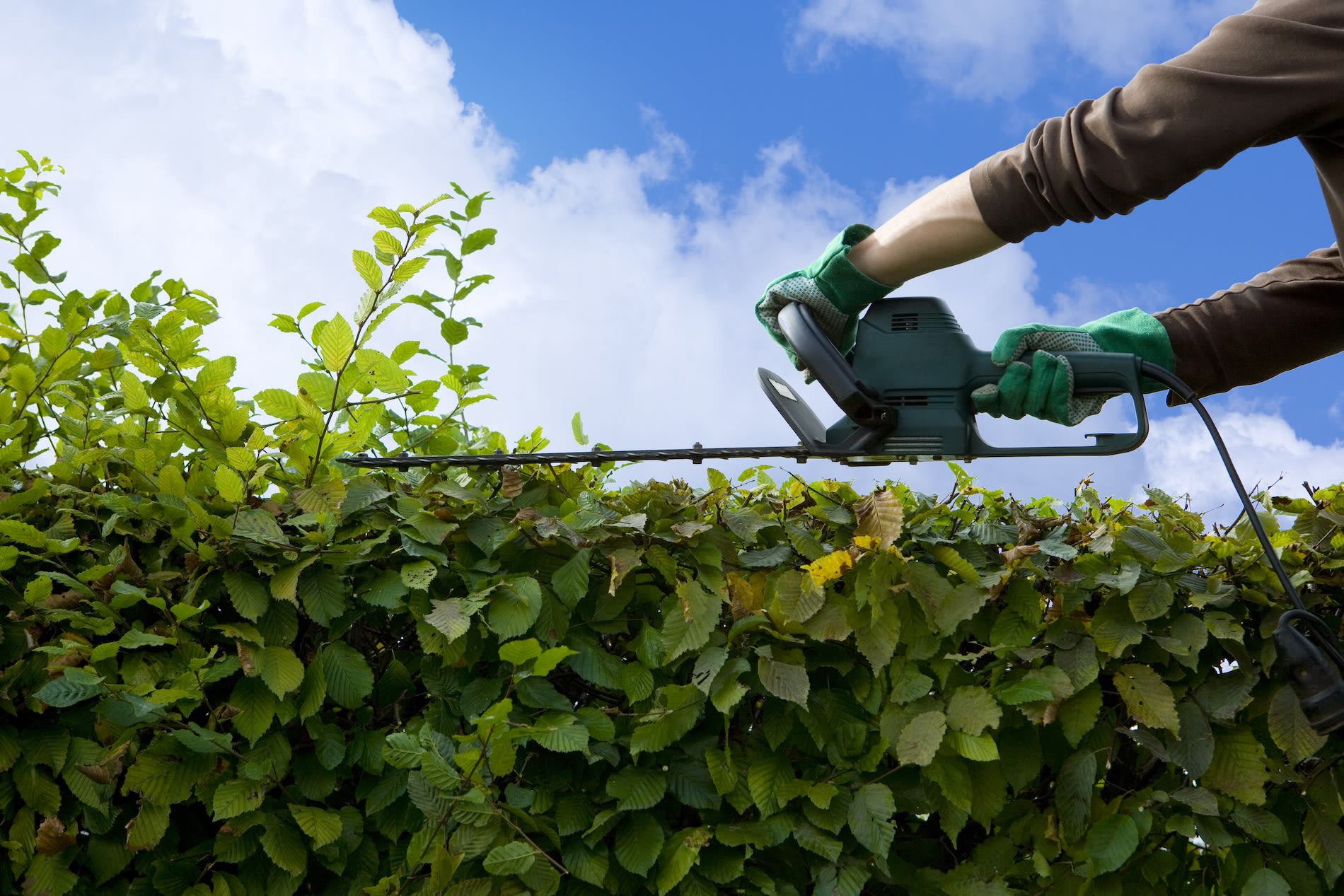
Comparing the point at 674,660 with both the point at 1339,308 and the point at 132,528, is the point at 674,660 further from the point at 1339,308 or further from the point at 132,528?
the point at 1339,308

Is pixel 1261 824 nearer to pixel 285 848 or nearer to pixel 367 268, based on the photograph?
pixel 285 848

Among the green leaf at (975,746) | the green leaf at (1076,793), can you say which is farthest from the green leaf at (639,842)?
the green leaf at (1076,793)

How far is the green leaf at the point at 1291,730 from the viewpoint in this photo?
190cm

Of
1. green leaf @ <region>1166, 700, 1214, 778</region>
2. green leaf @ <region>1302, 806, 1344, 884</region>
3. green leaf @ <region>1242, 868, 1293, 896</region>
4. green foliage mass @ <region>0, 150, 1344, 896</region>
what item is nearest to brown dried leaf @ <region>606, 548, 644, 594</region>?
green foliage mass @ <region>0, 150, 1344, 896</region>

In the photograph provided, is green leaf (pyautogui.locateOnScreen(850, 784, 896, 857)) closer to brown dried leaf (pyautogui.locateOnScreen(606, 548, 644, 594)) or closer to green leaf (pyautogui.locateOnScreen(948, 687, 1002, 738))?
green leaf (pyautogui.locateOnScreen(948, 687, 1002, 738))

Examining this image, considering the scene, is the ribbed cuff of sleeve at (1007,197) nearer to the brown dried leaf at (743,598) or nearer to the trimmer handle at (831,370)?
the trimmer handle at (831,370)

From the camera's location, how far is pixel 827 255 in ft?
7.32

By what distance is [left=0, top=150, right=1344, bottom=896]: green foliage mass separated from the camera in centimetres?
184

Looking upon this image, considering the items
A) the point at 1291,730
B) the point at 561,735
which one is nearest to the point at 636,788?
the point at 561,735

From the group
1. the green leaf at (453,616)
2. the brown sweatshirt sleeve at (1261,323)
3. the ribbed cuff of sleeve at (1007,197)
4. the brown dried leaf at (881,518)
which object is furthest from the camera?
the brown sweatshirt sleeve at (1261,323)

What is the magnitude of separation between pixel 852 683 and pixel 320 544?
1.15 meters

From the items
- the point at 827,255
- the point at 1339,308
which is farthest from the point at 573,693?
the point at 1339,308

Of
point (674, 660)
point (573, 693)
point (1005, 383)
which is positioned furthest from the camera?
point (1005, 383)

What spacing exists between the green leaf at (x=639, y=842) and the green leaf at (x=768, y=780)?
0.20 m
